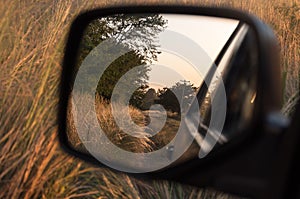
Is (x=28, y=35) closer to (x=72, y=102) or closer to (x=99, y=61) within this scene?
(x=72, y=102)

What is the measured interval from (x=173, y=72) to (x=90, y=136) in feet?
4.06

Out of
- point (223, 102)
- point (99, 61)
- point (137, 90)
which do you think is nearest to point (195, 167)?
point (223, 102)

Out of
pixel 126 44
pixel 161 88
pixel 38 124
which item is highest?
pixel 126 44

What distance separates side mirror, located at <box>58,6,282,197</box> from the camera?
1.02 meters

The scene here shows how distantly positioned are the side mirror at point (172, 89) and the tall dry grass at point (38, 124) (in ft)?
0.72

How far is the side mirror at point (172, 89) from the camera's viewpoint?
1.02 meters

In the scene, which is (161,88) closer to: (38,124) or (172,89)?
(172,89)

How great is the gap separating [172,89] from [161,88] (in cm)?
5

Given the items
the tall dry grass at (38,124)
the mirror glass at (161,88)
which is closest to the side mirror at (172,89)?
the mirror glass at (161,88)

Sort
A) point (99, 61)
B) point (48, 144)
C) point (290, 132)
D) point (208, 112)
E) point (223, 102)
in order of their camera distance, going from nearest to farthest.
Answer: point (290, 132), point (223, 102), point (208, 112), point (48, 144), point (99, 61)

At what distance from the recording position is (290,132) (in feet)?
2.58

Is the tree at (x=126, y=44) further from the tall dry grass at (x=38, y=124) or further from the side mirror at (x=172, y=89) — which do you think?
the tall dry grass at (x=38, y=124)

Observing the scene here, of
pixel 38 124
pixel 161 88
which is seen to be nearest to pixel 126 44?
pixel 38 124

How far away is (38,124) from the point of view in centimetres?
294
